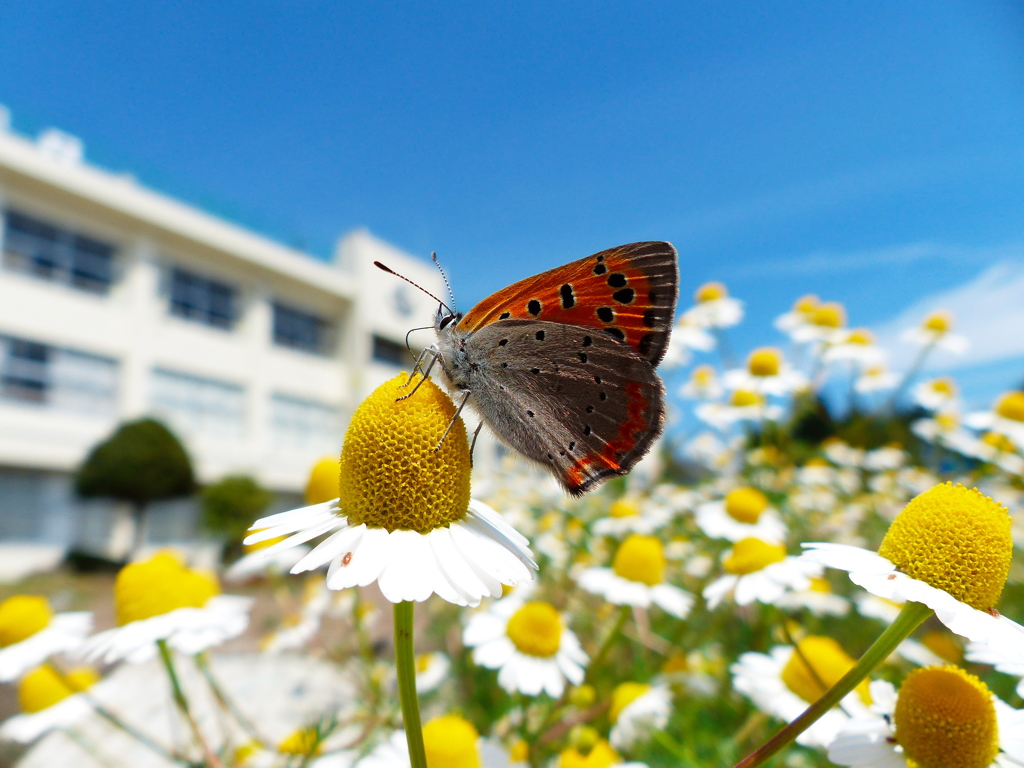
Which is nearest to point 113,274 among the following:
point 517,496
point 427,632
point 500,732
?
point 517,496

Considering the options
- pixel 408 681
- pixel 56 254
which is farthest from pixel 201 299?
pixel 408 681

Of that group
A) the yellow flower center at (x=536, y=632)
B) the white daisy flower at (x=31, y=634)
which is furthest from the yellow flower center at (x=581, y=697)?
the white daisy flower at (x=31, y=634)

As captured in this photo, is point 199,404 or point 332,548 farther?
point 199,404

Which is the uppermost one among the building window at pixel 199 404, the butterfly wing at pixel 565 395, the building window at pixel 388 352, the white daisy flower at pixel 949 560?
the building window at pixel 388 352

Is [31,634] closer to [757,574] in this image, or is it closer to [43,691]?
[43,691]

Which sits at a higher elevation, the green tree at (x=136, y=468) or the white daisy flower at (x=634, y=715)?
the white daisy flower at (x=634, y=715)

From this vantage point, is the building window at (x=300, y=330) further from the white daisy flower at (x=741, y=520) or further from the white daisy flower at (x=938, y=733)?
the white daisy flower at (x=938, y=733)
